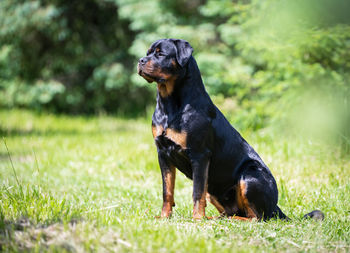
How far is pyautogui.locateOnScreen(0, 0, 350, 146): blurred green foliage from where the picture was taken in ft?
19.4

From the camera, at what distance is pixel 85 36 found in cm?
1360

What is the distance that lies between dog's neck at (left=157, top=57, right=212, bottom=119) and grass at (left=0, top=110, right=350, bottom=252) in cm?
97

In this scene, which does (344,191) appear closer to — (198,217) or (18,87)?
(198,217)

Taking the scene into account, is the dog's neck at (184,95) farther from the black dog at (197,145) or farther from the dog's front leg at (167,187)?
the dog's front leg at (167,187)

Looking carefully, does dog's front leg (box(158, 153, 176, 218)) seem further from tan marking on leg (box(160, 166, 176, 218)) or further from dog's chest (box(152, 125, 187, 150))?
dog's chest (box(152, 125, 187, 150))

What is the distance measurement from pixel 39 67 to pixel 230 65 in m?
7.00

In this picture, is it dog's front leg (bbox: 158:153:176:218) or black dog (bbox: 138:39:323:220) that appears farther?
dog's front leg (bbox: 158:153:176:218)

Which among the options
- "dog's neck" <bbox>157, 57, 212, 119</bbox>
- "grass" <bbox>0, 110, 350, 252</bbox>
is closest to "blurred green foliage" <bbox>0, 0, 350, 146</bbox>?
"grass" <bbox>0, 110, 350, 252</bbox>

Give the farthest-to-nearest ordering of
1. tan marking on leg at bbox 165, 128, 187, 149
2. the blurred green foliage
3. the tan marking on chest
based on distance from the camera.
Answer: the blurred green foliage < the tan marking on chest < tan marking on leg at bbox 165, 128, 187, 149

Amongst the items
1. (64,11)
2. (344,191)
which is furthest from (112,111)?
(344,191)

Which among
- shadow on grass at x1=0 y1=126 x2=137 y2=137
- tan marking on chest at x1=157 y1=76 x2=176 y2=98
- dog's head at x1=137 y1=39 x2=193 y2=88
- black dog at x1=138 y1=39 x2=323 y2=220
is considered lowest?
shadow on grass at x1=0 y1=126 x2=137 y2=137

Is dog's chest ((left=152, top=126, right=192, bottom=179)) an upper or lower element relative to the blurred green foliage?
lower

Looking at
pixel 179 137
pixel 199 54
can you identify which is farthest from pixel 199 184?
pixel 199 54

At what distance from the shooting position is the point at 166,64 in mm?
3338
